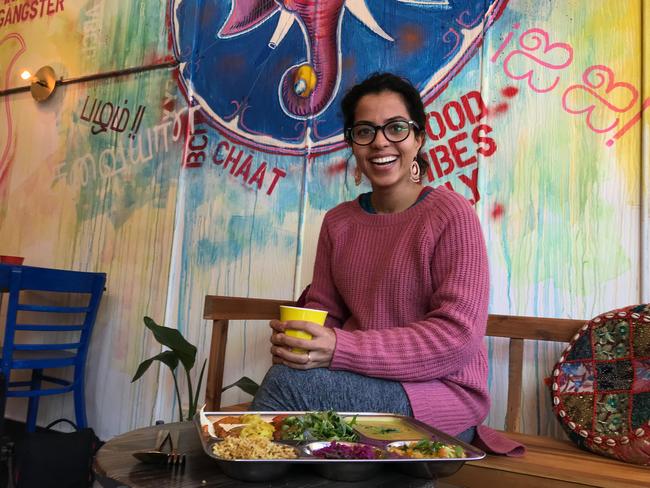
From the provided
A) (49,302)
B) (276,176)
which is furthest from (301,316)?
(49,302)

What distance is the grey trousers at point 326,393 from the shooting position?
980 mm

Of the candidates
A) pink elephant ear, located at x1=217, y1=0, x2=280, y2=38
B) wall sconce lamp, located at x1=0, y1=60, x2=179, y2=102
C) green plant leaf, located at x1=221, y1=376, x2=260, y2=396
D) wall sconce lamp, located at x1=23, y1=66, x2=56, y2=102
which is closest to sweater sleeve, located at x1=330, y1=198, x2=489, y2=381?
green plant leaf, located at x1=221, y1=376, x2=260, y2=396

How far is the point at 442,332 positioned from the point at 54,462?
1.58 metres

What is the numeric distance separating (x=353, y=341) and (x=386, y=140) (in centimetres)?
56

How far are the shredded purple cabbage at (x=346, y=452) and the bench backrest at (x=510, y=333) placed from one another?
1073 millimetres

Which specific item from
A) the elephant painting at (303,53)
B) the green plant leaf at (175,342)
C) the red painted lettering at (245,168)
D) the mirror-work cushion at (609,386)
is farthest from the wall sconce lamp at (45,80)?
the mirror-work cushion at (609,386)

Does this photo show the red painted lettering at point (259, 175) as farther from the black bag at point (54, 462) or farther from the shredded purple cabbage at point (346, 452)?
the shredded purple cabbage at point (346, 452)

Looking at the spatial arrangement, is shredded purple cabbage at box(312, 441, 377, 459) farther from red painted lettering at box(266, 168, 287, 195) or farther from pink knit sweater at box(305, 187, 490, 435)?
red painted lettering at box(266, 168, 287, 195)

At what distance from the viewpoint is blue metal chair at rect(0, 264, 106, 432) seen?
7.66ft

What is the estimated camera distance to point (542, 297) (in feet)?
5.91

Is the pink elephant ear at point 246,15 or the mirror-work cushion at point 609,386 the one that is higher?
the pink elephant ear at point 246,15

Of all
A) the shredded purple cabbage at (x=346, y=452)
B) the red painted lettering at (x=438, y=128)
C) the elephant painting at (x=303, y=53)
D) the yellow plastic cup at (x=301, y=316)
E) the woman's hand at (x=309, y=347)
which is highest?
the elephant painting at (x=303, y=53)

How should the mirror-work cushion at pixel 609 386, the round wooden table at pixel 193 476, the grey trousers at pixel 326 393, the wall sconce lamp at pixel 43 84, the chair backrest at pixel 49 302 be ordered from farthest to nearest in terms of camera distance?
1. the wall sconce lamp at pixel 43 84
2. the chair backrest at pixel 49 302
3. the mirror-work cushion at pixel 609 386
4. the grey trousers at pixel 326 393
5. the round wooden table at pixel 193 476

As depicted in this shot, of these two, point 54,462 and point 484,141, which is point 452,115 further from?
point 54,462
